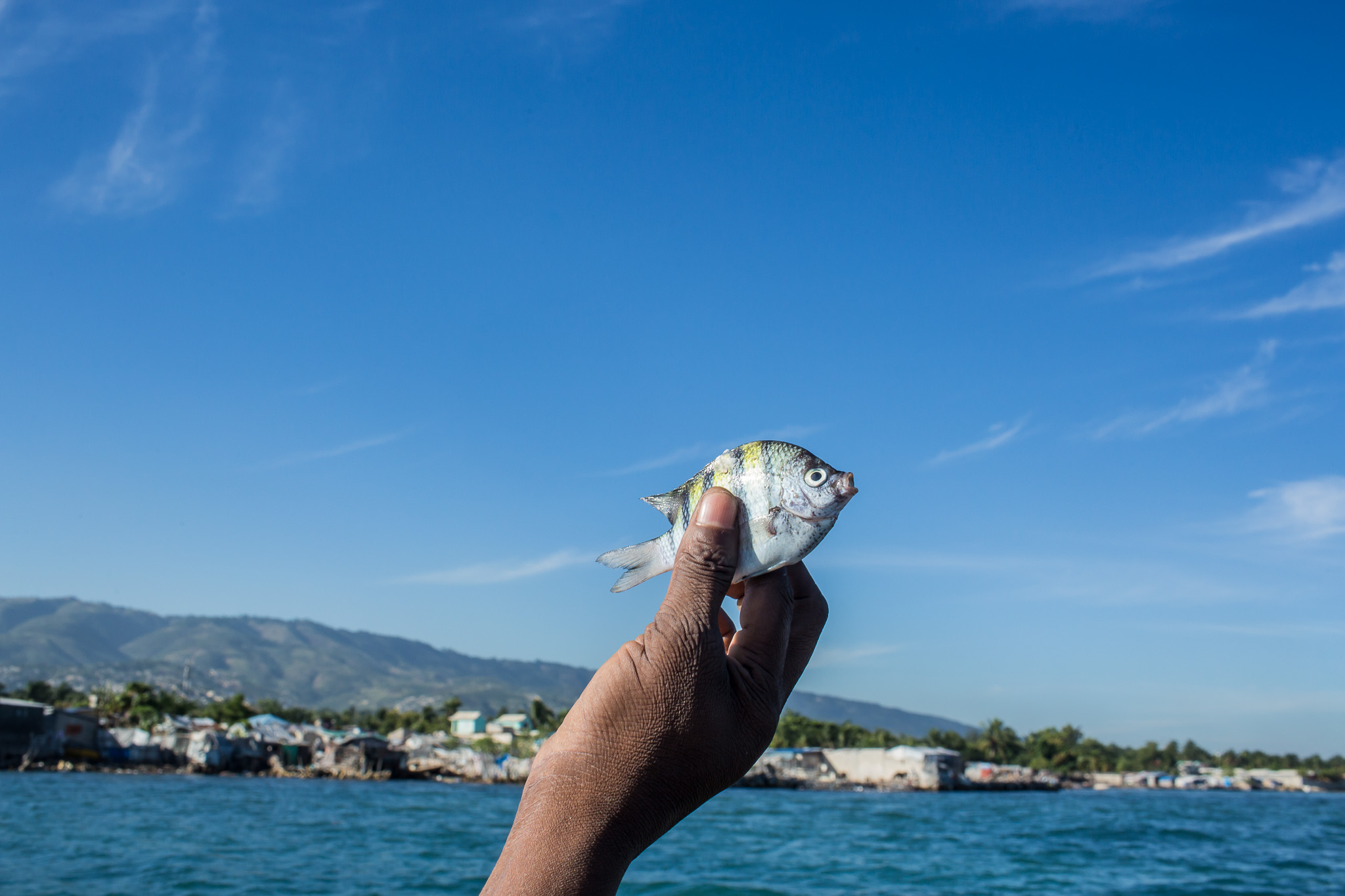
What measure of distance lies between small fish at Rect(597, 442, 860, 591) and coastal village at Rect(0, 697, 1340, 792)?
78.5 metres

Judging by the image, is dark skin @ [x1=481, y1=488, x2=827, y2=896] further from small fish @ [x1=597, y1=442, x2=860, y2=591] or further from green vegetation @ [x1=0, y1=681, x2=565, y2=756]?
green vegetation @ [x1=0, y1=681, x2=565, y2=756]

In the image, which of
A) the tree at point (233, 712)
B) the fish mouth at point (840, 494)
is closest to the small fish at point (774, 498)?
the fish mouth at point (840, 494)

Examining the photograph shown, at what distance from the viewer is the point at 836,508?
61.3 inches

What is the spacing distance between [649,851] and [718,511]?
35690 mm

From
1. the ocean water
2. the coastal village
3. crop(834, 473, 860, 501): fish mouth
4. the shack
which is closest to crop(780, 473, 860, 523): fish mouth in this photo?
crop(834, 473, 860, 501): fish mouth

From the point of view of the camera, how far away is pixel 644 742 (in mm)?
1521

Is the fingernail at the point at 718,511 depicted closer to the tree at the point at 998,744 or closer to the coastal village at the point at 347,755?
the coastal village at the point at 347,755

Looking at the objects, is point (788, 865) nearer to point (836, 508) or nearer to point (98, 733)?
point (836, 508)

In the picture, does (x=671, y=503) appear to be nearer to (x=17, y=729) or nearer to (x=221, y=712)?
(x=17, y=729)

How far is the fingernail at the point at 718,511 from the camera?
1579mm

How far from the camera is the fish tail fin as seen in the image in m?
1.72

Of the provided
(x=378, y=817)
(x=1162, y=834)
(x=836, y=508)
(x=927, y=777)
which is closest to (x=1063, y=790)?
(x=927, y=777)

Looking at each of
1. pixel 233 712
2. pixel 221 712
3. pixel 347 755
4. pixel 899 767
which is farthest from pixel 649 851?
pixel 899 767

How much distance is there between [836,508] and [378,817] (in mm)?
46264
